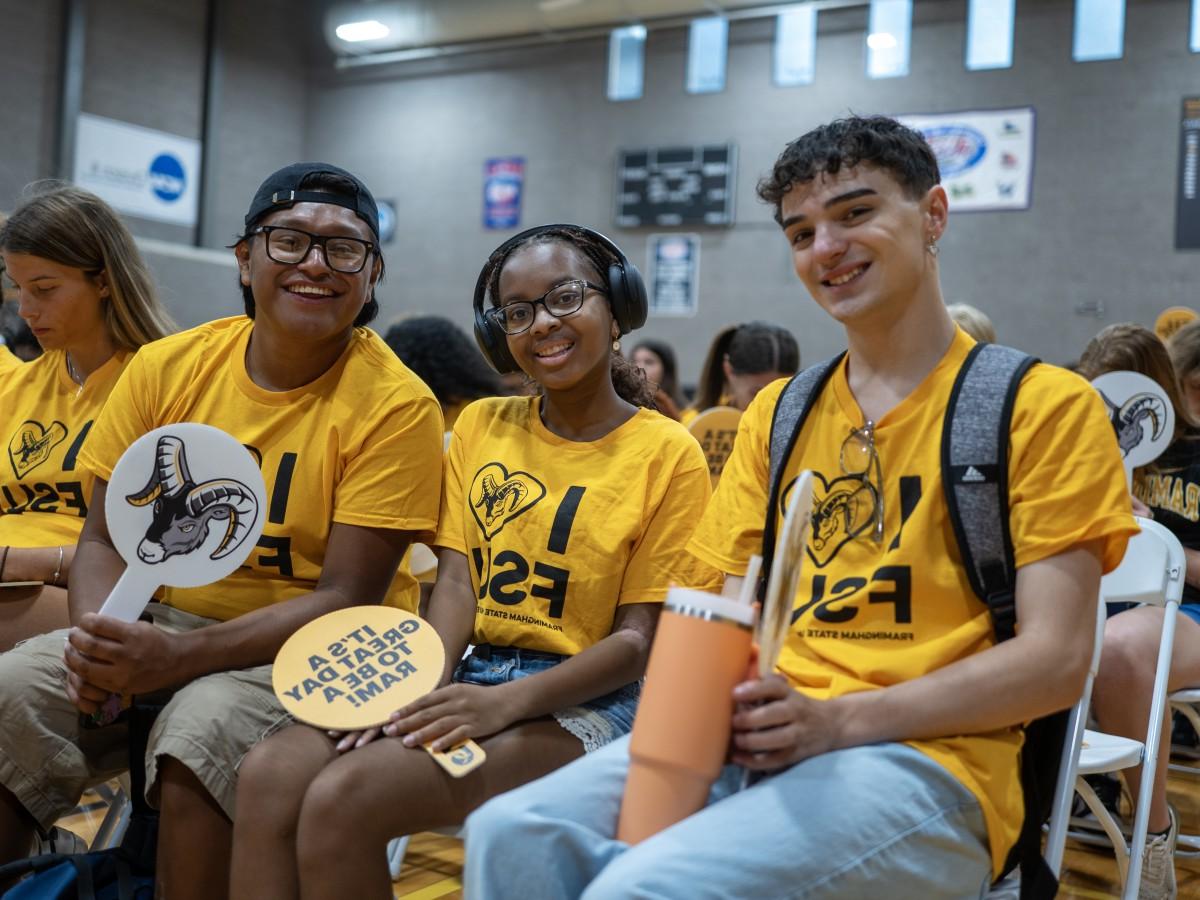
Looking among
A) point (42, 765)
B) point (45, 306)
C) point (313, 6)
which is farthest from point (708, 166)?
point (42, 765)

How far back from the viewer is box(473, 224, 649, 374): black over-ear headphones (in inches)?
87.0

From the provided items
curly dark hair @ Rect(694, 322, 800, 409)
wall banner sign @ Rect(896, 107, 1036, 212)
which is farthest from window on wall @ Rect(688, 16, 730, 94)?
curly dark hair @ Rect(694, 322, 800, 409)

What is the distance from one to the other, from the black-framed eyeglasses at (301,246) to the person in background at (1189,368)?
280 centimetres

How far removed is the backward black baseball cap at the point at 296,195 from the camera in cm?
218

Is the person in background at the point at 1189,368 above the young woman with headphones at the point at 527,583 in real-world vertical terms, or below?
above

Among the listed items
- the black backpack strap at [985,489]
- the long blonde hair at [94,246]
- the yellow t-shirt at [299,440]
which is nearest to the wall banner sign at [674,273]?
the long blonde hair at [94,246]

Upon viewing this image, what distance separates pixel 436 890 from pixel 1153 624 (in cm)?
198

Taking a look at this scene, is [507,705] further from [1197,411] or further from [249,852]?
[1197,411]

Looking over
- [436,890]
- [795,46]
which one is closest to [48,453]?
[436,890]

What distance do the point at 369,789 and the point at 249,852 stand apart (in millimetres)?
206

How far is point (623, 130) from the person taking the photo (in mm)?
12070

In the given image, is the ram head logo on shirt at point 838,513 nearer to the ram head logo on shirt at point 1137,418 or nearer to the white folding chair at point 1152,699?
the white folding chair at point 1152,699

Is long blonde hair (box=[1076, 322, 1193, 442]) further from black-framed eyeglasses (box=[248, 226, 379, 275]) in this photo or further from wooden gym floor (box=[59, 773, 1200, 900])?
black-framed eyeglasses (box=[248, 226, 379, 275])

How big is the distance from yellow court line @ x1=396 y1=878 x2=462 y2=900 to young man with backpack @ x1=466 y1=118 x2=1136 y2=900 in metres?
1.49
